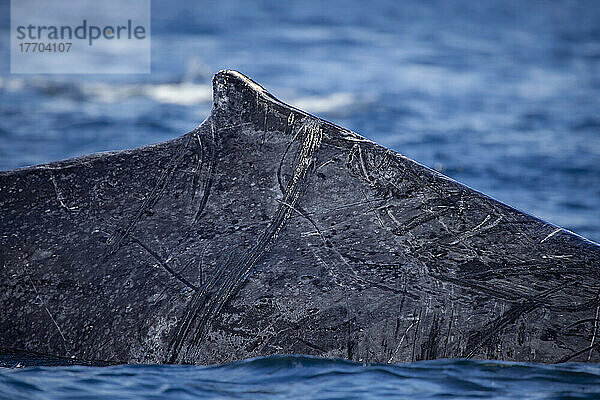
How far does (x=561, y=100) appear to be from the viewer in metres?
17.1

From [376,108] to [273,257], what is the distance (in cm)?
1137

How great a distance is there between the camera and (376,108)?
625 inches

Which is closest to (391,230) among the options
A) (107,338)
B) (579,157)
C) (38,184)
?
(107,338)

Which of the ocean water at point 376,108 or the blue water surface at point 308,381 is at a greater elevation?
the ocean water at point 376,108

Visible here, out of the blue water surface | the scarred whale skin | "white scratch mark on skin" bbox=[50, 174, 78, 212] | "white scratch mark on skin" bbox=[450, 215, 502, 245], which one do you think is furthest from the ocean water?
"white scratch mark on skin" bbox=[50, 174, 78, 212]

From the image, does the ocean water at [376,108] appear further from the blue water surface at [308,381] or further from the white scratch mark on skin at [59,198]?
the white scratch mark on skin at [59,198]

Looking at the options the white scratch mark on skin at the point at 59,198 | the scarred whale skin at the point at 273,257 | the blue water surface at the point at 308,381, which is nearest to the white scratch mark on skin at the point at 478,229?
the scarred whale skin at the point at 273,257

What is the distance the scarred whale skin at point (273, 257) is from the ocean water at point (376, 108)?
0.56 feet

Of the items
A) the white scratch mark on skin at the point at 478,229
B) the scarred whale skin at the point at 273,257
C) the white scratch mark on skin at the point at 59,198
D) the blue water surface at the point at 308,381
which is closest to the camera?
the blue water surface at the point at 308,381

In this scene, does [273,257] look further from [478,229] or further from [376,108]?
[376,108]

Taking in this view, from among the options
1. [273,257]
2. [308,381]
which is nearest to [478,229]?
[273,257]

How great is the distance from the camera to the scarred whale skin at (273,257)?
4586 millimetres

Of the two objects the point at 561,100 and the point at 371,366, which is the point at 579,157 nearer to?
the point at 561,100

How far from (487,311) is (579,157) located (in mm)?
8687
